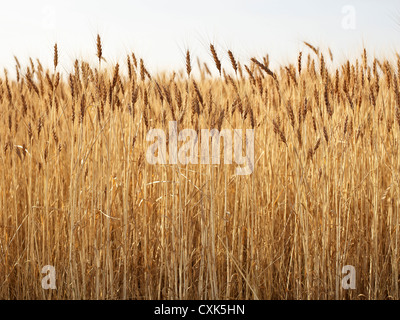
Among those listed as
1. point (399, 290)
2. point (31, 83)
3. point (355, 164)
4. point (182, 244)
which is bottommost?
point (399, 290)

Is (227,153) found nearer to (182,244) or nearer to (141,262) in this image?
(182,244)

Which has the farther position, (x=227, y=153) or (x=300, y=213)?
(x=227, y=153)

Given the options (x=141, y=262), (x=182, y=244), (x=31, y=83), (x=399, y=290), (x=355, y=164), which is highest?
(x=31, y=83)

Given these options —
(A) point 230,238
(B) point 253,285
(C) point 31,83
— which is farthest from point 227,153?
(C) point 31,83

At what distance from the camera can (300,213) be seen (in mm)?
1593

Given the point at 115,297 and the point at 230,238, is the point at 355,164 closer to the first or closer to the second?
the point at 230,238

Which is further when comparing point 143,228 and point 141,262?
point 141,262

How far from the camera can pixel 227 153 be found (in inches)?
71.4

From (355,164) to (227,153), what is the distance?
1.71 feet

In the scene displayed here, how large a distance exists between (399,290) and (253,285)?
0.61 meters

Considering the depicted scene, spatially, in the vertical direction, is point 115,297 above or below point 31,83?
Answer: below
